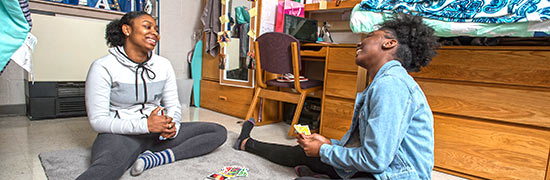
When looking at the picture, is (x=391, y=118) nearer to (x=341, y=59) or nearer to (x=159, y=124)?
(x=159, y=124)

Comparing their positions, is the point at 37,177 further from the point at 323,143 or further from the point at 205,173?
the point at 323,143

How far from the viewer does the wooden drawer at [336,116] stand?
2139 millimetres

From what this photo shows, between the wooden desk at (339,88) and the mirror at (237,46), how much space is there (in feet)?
2.92

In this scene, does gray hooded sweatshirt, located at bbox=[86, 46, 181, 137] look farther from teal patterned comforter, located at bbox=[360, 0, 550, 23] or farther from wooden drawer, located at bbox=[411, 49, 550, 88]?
wooden drawer, located at bbox=[411, 49, 550, 88]

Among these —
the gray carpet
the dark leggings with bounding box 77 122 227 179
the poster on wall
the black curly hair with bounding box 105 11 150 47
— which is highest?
the poster on wall

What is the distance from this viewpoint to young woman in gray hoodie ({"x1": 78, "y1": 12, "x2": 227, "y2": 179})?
1.46m

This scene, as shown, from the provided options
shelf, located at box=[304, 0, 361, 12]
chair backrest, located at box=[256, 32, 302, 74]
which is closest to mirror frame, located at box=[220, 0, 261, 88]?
chair backrest, located at box=[256, 32, 302, 74]

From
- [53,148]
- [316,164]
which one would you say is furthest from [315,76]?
[53,148]

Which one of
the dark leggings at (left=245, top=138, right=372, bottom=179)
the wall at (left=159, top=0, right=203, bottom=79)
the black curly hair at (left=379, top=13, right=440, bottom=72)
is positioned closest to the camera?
the black curly hair at (left=379, top=13, right=440, bottom=72)

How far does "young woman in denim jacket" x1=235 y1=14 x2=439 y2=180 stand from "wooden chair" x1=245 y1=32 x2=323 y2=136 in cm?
110

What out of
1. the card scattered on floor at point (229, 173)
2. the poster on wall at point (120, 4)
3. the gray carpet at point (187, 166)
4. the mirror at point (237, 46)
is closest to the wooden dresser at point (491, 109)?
the gray carpet at point (187, 166)

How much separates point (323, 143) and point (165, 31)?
2.72 meters

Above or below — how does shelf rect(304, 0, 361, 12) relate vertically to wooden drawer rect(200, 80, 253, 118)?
above

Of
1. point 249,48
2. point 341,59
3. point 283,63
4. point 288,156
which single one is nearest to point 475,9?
point 341,59
